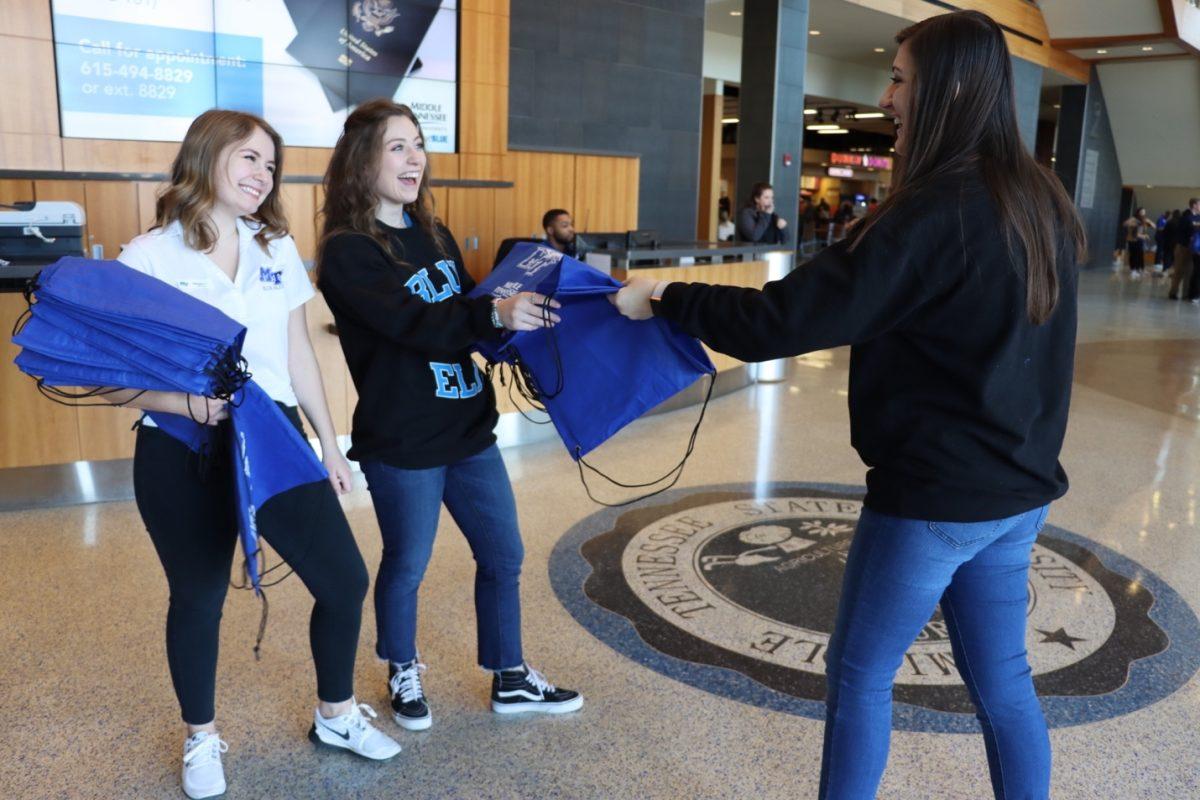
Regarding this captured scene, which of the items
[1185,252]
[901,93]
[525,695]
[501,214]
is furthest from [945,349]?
[1185,252]

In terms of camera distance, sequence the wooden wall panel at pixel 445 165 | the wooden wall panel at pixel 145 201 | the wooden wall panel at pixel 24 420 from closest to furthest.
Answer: the wooden wall panel at pixel 24 420 < the wooden wall panel at pixel 145 201 < the wooden wall panel at pixel 445 165

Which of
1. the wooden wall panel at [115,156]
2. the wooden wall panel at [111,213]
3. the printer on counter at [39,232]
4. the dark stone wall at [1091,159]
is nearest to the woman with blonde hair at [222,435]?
the printer on counter at [39,232]

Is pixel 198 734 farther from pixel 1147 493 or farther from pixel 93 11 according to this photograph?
pixel 93 11

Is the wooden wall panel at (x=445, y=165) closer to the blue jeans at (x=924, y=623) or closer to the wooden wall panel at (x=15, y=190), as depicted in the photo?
the wooden wall panel at (x=15, y=190)

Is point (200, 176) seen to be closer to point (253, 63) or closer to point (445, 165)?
point (253, 63)

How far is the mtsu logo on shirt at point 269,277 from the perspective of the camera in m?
2.04

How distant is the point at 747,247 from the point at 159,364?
19.3 ft

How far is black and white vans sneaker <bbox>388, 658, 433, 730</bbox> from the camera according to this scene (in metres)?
2.41

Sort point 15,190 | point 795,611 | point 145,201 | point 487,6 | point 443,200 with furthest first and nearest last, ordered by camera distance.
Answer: point 443,200 → point 487,6 → point 145,201 → point 15,190 → point 795,611

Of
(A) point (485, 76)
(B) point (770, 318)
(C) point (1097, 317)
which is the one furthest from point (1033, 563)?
(C) point (1097, 317)

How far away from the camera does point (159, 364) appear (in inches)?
68.0

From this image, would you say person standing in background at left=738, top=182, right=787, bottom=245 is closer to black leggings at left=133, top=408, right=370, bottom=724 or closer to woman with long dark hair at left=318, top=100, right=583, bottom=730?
woman with long dark hair at left=318, top=100, right=583, bottom=730

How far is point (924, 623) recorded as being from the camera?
1612 millimetres

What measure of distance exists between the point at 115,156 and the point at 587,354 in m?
5.90
